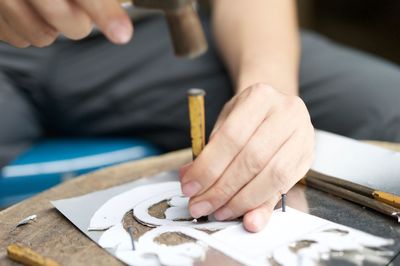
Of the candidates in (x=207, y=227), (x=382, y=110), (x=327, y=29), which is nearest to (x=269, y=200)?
(x=207, y=227)

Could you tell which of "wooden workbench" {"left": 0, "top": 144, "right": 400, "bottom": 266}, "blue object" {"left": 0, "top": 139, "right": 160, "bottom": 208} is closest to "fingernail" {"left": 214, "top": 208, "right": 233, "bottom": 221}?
"wooden workbench" {"left": 0, "top": 144, "right": 400, "bottom": 266}

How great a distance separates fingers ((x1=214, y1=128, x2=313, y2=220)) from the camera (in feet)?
2.13

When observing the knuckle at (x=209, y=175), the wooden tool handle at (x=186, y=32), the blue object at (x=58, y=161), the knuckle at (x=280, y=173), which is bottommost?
the blue object at (x=58, y=161)

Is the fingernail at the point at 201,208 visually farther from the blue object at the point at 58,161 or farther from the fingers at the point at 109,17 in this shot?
the blue object at the point at 58,161

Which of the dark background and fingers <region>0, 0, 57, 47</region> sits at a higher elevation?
fingers <region>0, 0, 57, 47</region>

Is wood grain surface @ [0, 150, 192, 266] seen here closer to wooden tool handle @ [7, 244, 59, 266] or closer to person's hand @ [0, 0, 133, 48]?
wooden tool handle @ [7, 244, 59, 266]

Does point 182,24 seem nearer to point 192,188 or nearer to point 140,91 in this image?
point 192,188

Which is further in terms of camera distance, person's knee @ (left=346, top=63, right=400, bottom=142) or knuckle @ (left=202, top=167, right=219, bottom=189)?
person's knee @ (left=346, top=63, right=400, bottom=142)

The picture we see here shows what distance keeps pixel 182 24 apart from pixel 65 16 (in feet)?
0.49

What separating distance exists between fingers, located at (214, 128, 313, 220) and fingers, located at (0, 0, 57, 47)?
30 cm

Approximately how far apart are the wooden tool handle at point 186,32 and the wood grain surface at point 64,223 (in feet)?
0.75

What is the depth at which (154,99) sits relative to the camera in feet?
3.72

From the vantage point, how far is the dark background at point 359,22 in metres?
2.69

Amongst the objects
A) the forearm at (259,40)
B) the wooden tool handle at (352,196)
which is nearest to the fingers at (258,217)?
the wooden tool handle at (352,196)
